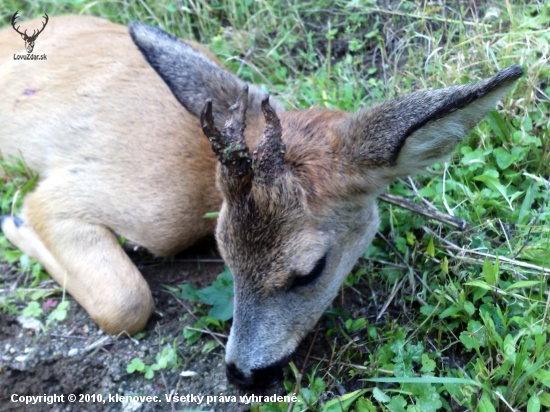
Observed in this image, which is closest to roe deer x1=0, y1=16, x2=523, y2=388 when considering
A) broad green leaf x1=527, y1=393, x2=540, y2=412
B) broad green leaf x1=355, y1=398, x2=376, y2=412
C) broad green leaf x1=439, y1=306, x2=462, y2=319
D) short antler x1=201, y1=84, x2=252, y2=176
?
short antler x1=201, y1=84, x2=252, y2=176

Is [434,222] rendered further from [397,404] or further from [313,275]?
[397,404]

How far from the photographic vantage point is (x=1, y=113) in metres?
4.38

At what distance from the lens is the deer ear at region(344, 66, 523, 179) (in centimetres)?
235

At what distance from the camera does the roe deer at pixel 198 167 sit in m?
2.73

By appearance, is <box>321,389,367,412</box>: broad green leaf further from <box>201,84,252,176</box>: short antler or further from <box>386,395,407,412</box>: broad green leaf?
→ <box>201,84,252,176</box>: short antler

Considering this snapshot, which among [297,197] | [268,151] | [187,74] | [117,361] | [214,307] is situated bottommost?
[117,361]

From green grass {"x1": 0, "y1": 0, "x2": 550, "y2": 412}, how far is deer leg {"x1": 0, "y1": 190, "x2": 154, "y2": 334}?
332 mm

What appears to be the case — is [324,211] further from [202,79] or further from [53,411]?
[53,411]

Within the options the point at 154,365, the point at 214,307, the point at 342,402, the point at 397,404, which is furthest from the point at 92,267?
the point at 397,404

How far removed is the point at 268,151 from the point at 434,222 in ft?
4.80

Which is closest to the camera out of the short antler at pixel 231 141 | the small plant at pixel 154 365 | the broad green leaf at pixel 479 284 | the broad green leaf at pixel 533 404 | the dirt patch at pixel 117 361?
the broad green leaf at pixel 533 404

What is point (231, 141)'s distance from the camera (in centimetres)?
268

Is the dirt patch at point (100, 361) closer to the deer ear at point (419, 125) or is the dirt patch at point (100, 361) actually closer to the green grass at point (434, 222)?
the green grass at point (434, 222)

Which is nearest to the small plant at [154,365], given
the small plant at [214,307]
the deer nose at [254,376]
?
the small plant at [214,307]
